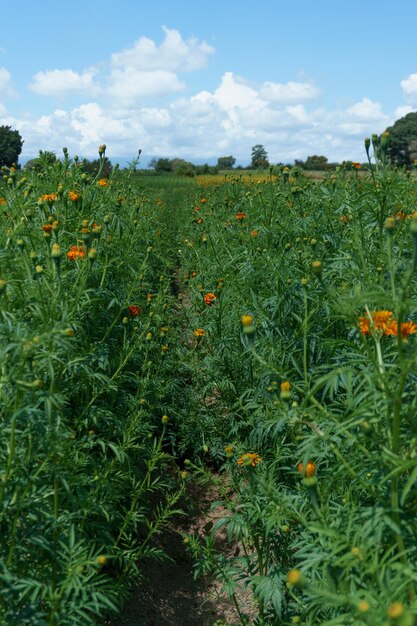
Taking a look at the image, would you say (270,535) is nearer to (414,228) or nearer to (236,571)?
(236,571)

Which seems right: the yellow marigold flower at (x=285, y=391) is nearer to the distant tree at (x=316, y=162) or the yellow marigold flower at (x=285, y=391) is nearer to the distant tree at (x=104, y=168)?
the distant tree at (x=104, y=168)

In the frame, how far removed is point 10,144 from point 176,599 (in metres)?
43.8

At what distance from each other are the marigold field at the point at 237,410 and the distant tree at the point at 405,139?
3272 cm

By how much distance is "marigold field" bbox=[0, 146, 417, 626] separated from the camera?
172 centimetres

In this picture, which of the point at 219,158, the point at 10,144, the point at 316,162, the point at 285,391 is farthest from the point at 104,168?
the point at 10,144

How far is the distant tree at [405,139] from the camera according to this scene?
36944mm

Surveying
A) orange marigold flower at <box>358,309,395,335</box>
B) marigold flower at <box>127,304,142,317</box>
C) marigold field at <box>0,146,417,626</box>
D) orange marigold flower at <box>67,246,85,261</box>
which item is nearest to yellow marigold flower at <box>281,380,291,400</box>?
marigold field at <box>0,146,417,626</box>

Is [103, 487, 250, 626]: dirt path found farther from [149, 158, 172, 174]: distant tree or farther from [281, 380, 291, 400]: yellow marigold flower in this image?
[149, 158, 172, 174]: distant tree

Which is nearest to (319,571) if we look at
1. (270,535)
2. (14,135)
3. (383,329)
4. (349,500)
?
(349,500)

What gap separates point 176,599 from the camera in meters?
3.12

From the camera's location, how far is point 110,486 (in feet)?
8.44

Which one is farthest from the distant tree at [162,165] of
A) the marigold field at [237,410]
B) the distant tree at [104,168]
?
the marigold field at [237,410]

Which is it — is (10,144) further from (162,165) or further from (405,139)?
(405,139)

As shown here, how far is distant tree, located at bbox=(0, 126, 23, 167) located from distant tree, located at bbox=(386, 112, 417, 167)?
2403 cm
